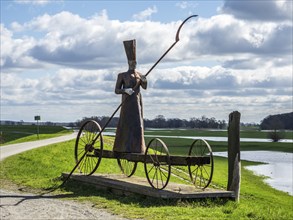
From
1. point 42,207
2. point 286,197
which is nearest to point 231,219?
point 42,207

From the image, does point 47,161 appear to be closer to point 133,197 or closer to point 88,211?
point 133,197

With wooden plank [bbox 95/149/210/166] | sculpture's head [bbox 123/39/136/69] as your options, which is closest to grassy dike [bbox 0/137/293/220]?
wooden plank [bbox 95/149/210/166]

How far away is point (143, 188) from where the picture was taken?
1570 cm

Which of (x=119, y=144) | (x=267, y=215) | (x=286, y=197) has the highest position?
(x=119, y=144)

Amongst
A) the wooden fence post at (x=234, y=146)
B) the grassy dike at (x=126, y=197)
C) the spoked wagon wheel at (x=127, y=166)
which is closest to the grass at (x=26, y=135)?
the grassy dike at (x=126, y=197)

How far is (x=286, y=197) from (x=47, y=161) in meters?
13.9

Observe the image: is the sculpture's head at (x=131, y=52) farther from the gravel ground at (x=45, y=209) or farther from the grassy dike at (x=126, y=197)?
the gravel ground at (x=45, y=209)

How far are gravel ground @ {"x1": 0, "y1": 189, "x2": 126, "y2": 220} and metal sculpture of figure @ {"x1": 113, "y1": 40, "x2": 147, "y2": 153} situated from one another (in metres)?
2.95

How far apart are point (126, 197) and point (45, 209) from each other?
9.28 ft

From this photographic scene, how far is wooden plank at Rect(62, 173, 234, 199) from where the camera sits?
48.6 feet

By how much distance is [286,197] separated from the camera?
31.4m

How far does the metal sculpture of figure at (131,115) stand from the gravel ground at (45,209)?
2.95 meters

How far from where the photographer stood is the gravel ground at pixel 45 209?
12.8 metres

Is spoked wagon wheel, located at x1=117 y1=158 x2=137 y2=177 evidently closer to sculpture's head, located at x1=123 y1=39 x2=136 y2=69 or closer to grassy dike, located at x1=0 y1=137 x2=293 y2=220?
grassy dike, located at x1=0 y1=137 x2=293 y2=220
